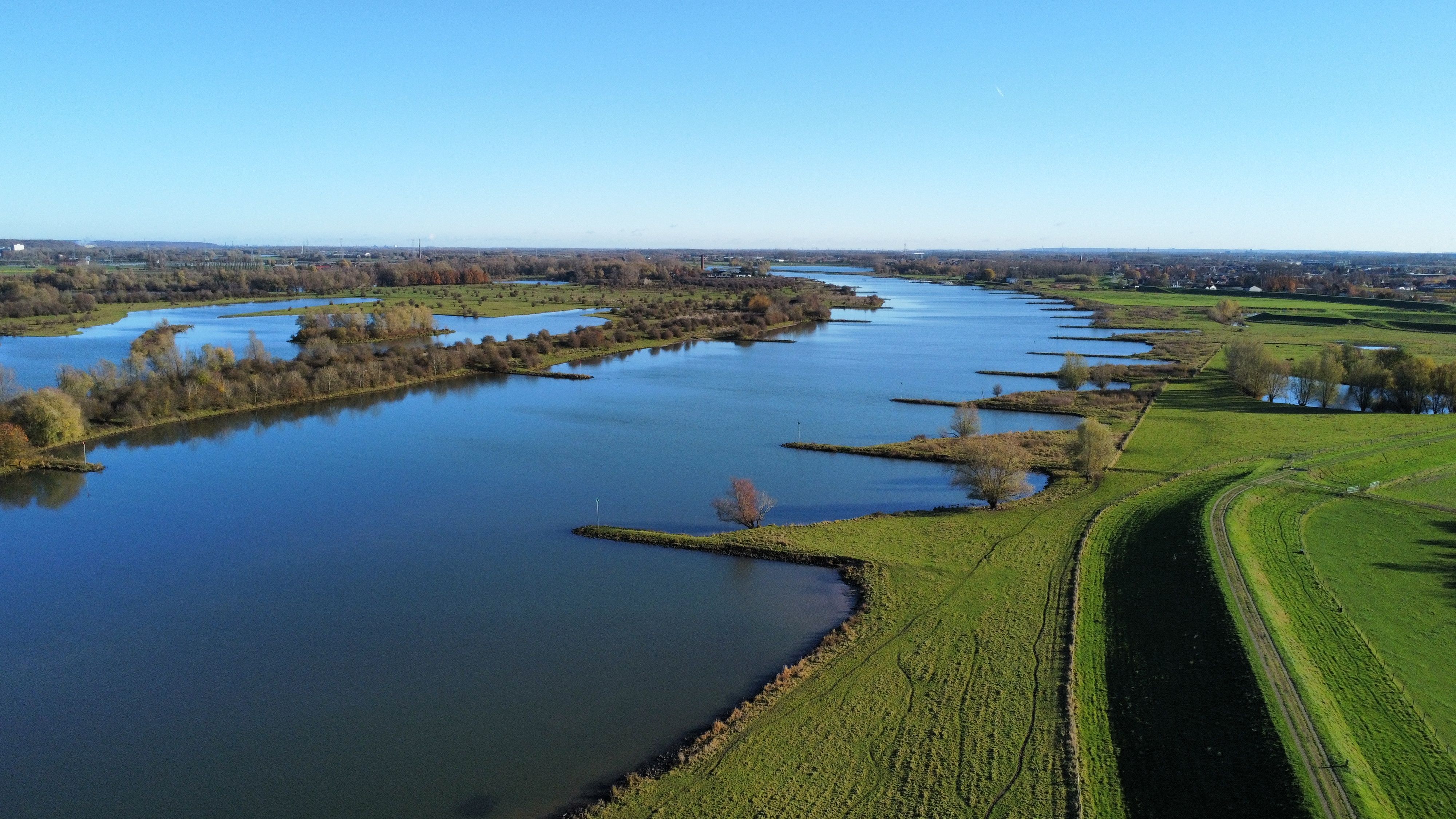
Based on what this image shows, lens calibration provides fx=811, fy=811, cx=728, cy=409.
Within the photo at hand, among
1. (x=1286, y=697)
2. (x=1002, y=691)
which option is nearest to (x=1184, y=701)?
(x=1286, y=697)

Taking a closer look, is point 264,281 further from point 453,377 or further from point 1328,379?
point 1328,379

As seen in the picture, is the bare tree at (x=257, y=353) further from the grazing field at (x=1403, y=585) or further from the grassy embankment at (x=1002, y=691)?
the grazing field at (x=1403, y=585)

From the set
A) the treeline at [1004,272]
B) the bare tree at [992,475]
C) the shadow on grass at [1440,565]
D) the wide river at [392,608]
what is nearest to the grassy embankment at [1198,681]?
the shadow on grass at [1440,565]

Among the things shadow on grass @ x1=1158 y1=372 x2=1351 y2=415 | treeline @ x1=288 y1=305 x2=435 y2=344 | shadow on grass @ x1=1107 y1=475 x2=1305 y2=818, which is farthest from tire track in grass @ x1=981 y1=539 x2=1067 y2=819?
treeline @ x1=288 y1=305 x2=435 y2=344

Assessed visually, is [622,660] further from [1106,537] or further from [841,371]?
[841,371]

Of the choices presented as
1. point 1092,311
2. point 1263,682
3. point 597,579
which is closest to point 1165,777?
point 1263,682
